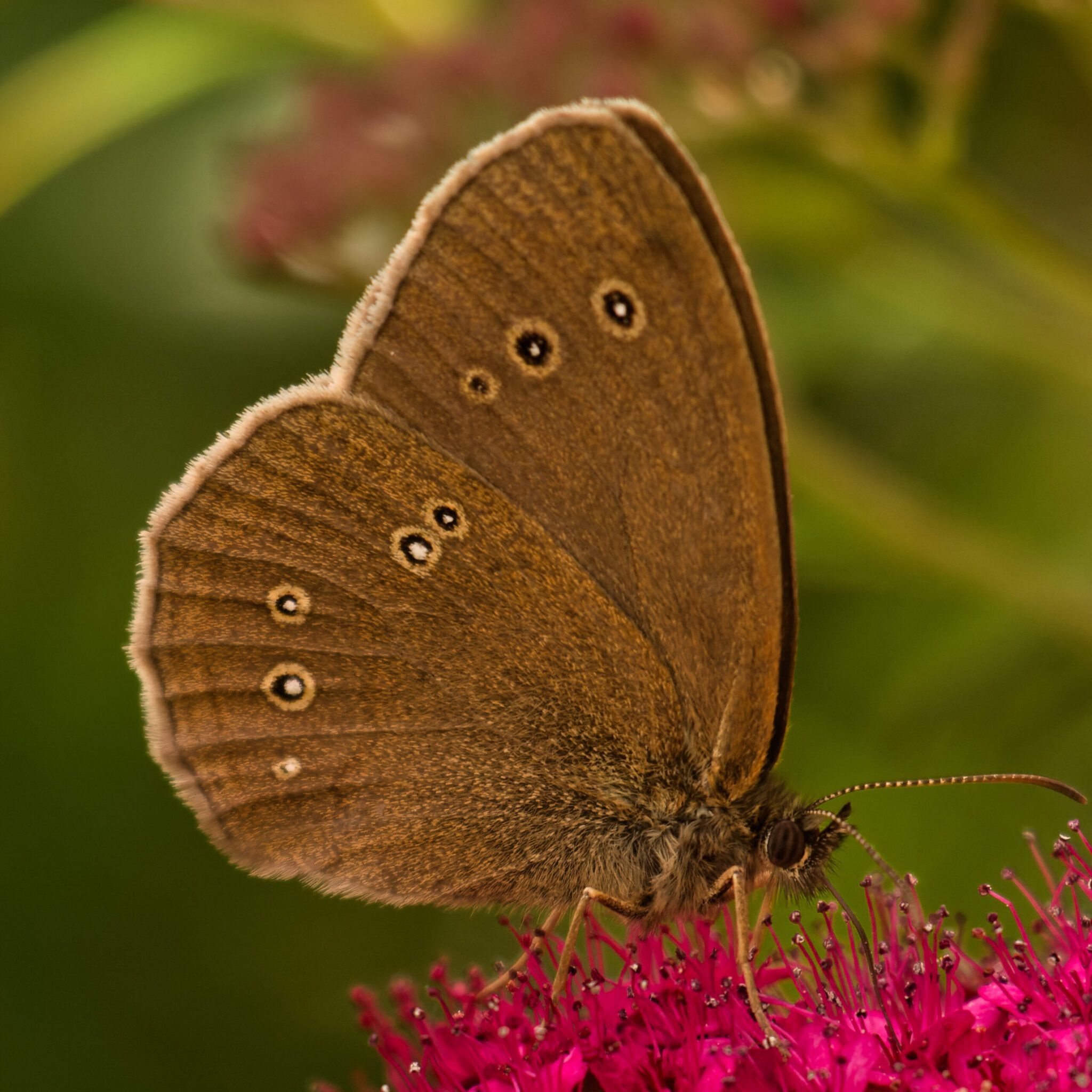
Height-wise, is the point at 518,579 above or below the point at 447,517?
below

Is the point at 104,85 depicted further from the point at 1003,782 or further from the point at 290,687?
the point at 1003,782

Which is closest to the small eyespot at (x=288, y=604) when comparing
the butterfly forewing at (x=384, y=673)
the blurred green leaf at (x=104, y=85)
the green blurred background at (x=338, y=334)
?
the butterfly forewing at (x=384, y=673)

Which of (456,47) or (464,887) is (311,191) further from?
(464,887)

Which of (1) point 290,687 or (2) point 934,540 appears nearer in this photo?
(1) point 290,687

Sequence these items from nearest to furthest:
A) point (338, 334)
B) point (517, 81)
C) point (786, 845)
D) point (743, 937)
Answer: point (743, 937)
point (786, 845)
point (517, 81)
point (338, 334)

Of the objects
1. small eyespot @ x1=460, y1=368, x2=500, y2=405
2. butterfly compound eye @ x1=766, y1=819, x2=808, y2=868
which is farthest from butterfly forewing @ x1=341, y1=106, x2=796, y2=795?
butterfly compound eye @ x1=766, y1=819, x2=808, y2=868

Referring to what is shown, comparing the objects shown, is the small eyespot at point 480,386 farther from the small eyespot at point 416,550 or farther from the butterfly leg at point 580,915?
the butterfly leg at point 580,915

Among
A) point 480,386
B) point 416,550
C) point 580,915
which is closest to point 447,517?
point 416,550
